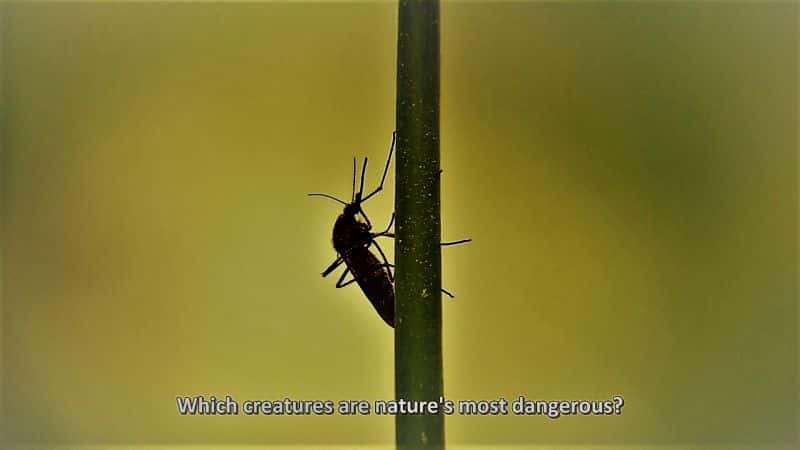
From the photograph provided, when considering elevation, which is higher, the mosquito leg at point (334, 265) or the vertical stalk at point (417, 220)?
the mosquito leg at point (334, 265)

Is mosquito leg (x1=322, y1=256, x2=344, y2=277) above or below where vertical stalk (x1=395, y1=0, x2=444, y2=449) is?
above

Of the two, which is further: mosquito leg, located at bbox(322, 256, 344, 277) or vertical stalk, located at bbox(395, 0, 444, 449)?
mosquito leg, located at bbox(322, 256, 344, 277)

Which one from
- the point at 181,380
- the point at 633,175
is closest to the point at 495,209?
the point at 633,175

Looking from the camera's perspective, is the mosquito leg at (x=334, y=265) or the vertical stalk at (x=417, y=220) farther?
the mosquito leg at (x=334, y=265)

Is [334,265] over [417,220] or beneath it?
over

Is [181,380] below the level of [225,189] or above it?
below

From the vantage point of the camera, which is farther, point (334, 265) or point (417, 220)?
point (334, 265)

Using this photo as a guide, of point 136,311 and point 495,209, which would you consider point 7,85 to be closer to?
point 136,311
